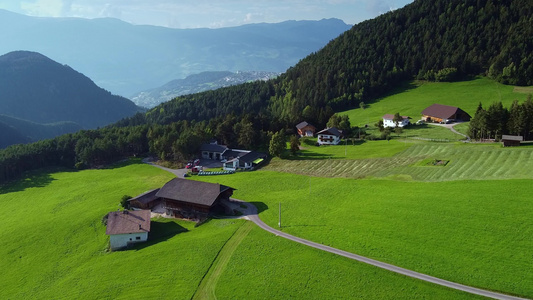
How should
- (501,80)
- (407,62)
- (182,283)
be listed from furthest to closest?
(407,62), (501,80), (182,283)

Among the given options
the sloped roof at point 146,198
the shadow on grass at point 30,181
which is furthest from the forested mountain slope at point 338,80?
the sloped roof at point 146,198

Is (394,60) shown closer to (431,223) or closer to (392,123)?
(392,123)

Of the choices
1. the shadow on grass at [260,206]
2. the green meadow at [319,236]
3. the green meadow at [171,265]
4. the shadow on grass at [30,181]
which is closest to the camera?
the green meadow at [171,265]

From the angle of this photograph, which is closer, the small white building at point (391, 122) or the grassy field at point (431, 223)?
the grassy field at point (431, 223)

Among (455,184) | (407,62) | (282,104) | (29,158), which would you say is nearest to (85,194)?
(29,158)

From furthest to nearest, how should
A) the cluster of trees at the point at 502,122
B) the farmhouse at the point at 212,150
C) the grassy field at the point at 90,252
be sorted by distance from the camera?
1. the farmhouse at the point at 212,150
2. the cluster of trees at the point at 502,122
3. the grassy field at the point at 90,252

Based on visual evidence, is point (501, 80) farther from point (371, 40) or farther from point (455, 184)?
point (455, 184)

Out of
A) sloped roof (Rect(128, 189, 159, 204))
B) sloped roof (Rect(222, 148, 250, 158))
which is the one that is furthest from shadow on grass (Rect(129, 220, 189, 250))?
sloped roof (Rect(222, 148, 250, 158))

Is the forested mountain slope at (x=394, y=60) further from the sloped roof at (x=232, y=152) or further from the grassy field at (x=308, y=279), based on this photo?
the grassy field at (x=308, y=279)
